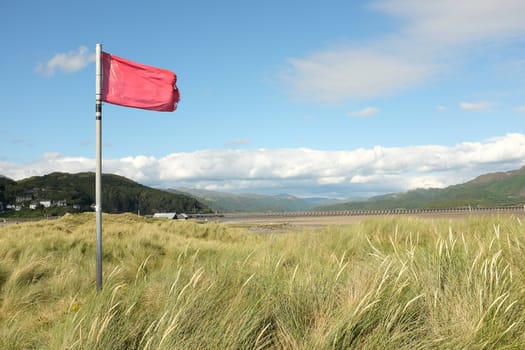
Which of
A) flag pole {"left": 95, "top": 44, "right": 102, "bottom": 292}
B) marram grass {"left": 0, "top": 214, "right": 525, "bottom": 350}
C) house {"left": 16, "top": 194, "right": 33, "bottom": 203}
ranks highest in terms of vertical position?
house {"left": 16, "top": 194, "right": 33, "bottom": 203}

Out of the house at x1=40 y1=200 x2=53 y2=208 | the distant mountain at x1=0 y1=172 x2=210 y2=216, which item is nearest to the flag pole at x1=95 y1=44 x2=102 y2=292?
the distant mountain at x1=0 y1=172 x2=210 y2=216

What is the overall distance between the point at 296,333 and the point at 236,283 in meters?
1.16

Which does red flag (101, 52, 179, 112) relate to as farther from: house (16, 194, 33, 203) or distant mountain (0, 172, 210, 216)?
house (16, 194, 33, 203)

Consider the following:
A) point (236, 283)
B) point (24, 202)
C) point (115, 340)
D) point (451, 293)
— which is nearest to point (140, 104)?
point (236, 283)

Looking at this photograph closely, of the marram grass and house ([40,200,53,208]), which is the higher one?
house ([40,200,53,208])

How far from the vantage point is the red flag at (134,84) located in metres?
9.23

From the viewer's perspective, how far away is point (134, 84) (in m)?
9.36

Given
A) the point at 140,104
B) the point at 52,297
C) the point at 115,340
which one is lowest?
the point at 52,297

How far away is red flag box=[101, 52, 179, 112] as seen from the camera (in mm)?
9234

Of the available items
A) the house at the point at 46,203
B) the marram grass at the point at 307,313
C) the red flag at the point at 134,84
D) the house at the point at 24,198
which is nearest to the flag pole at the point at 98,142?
the red flag at the point at 134,84

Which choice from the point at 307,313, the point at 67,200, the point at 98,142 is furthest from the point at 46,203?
the point at 307,313

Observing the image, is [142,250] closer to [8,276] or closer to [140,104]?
[8,276]

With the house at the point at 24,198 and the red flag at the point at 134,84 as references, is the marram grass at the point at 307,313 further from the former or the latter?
the house at the point at 24,198

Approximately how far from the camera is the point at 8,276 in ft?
32.4
